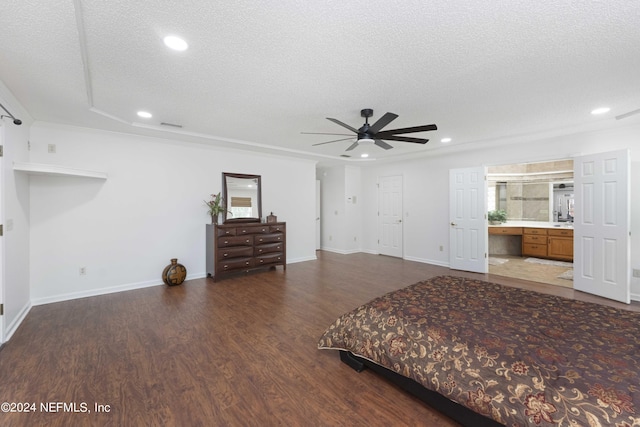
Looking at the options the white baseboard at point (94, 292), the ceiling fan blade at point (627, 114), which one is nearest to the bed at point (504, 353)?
the ceiling fan blade at point (627, 114)

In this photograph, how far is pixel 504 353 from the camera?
149 cm

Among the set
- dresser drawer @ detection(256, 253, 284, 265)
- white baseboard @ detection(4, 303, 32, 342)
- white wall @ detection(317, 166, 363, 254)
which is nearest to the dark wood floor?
white baseboard @ detection(4, 303, 32, 342)

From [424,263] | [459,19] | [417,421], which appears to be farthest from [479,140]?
[417,421]

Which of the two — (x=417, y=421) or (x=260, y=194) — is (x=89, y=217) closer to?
(x=260, y=194)

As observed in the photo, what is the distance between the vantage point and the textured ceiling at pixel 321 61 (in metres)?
1.66

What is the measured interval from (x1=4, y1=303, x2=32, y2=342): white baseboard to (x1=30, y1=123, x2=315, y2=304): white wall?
0.29 meters

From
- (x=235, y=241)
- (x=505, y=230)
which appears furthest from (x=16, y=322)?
(x=505, y=230)

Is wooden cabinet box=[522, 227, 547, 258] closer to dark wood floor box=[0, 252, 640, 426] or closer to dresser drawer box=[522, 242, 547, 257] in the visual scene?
dresser drawer box=[522, 242, 547, 257]

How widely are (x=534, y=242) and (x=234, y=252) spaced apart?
278 inches

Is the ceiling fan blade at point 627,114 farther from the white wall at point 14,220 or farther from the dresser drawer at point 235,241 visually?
the white wall at point 14,220

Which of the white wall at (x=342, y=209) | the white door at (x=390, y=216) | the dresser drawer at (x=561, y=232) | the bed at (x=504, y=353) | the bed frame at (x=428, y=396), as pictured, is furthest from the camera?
the white wall at (x=342, y=209)

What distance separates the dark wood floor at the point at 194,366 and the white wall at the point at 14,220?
0.67 ft

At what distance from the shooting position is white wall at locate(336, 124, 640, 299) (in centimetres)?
379

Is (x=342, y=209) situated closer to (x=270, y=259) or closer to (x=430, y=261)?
(x=430, y=261)
